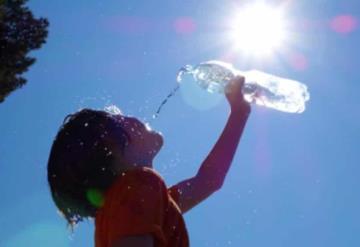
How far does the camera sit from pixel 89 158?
3350 millimetres

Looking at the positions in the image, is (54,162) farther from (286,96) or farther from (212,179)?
(286,96)

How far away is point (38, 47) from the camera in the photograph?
18.3 meters

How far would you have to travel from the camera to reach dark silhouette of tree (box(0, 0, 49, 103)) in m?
17.4

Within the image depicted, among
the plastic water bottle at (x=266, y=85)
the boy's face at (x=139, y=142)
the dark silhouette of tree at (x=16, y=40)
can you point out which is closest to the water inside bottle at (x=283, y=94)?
the plastic water bottle at (x=266, y=85)

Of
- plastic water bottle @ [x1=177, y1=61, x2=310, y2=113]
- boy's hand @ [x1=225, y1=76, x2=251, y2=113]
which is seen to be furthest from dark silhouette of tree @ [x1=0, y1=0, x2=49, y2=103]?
boy's hand @ [x1=225, y1=76, x2=251, y2=113]

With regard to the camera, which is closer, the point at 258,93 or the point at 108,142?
the point at 108,142

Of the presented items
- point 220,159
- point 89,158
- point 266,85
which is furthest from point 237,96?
point 266,85

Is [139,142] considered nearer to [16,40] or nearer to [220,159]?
[220,159]

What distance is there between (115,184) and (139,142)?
0.48 m

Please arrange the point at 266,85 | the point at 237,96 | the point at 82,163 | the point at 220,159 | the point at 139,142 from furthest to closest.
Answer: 1. the point at 266,85
2. the point at 237,96
3. the point at 220,159
4. the point at 139,142
5. the point at 82,163

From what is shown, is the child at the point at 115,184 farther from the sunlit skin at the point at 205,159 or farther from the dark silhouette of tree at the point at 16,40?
the dark silhouette of tree at the point at 16,40

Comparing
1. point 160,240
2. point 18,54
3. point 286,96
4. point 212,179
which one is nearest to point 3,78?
point 18,54

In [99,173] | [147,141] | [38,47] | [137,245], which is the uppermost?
[38,47]

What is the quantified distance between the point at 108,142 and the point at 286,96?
5204mm
